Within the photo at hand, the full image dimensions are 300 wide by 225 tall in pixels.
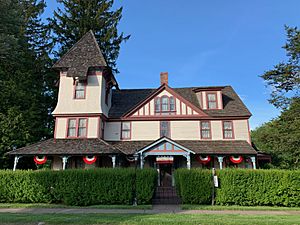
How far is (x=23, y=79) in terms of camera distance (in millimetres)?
24703

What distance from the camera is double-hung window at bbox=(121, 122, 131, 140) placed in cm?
2075

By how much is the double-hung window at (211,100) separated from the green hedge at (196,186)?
9.81 metres

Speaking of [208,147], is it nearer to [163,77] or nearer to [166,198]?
[166,198]

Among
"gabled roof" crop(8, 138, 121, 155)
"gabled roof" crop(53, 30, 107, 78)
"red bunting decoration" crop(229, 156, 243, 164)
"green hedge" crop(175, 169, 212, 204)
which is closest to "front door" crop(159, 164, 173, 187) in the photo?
"gabled roof" crop(8, 138, 121, 155)

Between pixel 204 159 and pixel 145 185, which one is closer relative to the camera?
pixel 145 185

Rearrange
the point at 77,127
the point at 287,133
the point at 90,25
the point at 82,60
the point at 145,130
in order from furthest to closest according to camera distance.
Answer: the point at 90,25
the point at 145,130
the point at 82,60
the point at 287,133
the point at 77,127

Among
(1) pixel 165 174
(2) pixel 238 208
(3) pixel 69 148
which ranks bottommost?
(2) pixel 238 208

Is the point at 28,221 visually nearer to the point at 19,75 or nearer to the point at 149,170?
the point at 149,170

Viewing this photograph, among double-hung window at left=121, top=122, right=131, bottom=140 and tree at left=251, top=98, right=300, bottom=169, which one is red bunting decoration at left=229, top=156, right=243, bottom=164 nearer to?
tree at left=251, top=98, right=300, bottom=169

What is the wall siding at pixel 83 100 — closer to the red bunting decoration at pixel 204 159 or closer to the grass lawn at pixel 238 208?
the red bunting decoration at pixel 204 159

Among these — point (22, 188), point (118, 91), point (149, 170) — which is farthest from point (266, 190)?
point (118, 91)

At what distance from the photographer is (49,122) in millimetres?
27203

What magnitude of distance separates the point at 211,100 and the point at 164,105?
465cm

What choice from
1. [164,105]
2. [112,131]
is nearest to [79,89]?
[112,131]
